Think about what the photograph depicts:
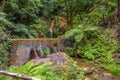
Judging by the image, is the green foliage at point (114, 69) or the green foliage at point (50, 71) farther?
the green foliage at point (114, 69)

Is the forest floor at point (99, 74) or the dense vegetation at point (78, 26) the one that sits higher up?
the dense vegetation at point (78, 26)

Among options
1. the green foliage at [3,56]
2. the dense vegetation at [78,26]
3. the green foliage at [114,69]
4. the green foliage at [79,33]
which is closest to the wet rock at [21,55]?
the dense vegetation at [78,26]

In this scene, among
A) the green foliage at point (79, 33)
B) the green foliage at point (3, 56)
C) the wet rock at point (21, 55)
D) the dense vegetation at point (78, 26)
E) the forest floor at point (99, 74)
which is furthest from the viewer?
the green foliage at point (79, 33)

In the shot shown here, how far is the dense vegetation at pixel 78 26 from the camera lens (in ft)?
29.8

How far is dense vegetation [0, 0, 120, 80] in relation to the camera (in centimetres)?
908

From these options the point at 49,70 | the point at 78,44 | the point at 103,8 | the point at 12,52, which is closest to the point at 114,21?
the point at 103,8

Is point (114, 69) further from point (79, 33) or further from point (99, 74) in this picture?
point (79, 33)

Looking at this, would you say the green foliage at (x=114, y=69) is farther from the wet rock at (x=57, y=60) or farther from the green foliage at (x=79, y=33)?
the green foliage at (x=79, y=33)

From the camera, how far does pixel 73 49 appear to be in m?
9.80

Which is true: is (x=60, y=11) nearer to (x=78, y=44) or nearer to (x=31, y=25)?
(x=31, y=25)

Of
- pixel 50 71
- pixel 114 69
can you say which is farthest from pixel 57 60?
pixel 114 69

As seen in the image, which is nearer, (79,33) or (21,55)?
(21,55)

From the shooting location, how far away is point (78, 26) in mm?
10461

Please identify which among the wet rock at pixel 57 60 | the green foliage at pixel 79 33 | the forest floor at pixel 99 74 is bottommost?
the forest floor at pixel 99 74
